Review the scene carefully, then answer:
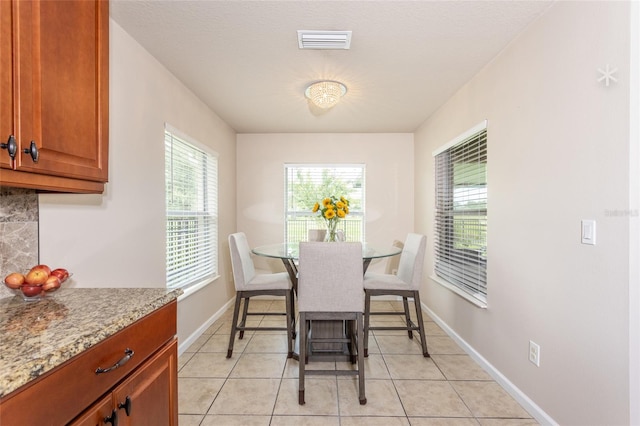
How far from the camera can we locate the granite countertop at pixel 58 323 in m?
0.72

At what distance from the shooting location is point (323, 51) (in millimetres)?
2162

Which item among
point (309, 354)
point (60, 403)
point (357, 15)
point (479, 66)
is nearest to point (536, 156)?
point (479, 66)

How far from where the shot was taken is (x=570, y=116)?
1581 millimetres

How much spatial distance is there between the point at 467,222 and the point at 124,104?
2.83 m

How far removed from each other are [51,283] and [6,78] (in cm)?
75

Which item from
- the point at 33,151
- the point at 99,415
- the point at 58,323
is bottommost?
the point at 99,415

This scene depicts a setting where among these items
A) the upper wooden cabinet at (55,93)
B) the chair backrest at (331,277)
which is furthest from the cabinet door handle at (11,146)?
the chair backrest at (331,277)

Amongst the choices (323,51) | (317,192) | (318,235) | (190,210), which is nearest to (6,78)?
(323,51)

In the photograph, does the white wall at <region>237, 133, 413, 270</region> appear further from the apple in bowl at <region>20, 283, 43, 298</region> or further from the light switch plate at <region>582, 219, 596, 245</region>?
the apple in bowl at <region>20, 283, 43, 298</region>

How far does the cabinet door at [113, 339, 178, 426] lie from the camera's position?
3.32 feet

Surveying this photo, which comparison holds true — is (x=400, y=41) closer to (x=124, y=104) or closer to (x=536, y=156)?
(x=536, y=156)

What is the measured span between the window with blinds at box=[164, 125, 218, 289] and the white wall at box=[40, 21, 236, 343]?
178 mm

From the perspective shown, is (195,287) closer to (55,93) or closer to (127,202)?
(127,202)

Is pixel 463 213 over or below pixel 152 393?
over
